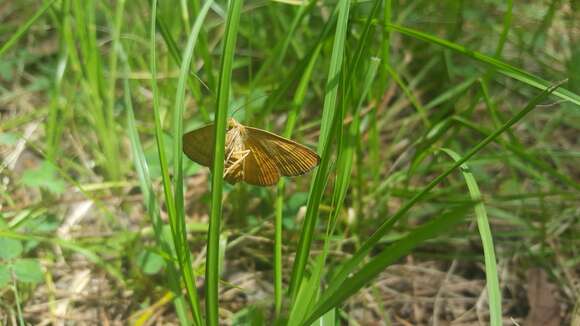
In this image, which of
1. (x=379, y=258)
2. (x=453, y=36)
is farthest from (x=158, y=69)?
(x=379, y=258)

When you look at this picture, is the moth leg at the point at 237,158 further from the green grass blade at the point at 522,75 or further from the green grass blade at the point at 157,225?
the green grass blade at the point at 522,75

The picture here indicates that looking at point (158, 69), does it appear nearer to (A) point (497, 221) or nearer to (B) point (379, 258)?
(A) point (497, 221)

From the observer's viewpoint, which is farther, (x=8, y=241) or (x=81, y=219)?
(x=81, y=219)

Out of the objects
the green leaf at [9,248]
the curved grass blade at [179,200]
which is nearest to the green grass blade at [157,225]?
the curved grass blade at [179,200]

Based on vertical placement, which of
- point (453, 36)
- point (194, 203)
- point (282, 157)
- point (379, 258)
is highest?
point (453, 36)

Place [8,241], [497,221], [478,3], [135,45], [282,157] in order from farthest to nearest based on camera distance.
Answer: [478,3] → [135,45] → [497,221] → [8,241] → [282,157]

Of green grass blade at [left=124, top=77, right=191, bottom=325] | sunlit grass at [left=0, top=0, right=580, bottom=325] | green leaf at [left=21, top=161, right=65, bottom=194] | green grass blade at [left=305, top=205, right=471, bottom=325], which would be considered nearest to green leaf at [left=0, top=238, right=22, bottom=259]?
sunlit grass at [left=0, top=0, right=580, bottom=325]
